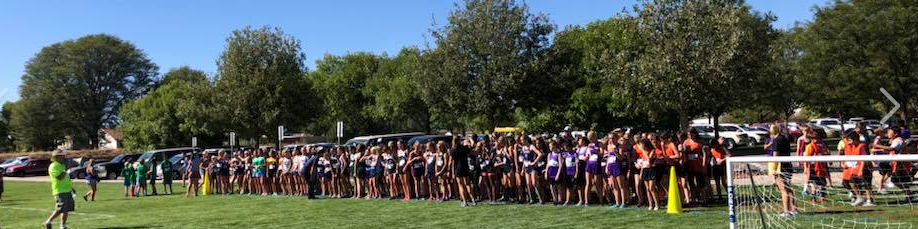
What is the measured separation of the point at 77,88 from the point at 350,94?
31.3 m

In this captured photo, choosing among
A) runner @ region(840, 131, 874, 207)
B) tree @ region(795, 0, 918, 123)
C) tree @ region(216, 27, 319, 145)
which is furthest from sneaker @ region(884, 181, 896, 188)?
tree @ region(216, 27, 319, 145)

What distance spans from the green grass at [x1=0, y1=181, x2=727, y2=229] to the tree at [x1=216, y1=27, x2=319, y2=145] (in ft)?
34.7

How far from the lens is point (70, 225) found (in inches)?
548

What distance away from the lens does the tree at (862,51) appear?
1113 inches

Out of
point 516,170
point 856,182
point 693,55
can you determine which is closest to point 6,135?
point 693,55

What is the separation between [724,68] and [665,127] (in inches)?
770

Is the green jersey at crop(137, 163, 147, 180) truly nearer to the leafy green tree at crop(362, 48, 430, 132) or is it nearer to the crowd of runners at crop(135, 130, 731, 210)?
the crowd of runners at crop(135, 130, 731, 210)

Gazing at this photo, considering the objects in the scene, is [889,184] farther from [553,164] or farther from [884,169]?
[553,164]

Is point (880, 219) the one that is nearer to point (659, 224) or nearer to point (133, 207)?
point (659, 224)

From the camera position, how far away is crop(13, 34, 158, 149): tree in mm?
72188

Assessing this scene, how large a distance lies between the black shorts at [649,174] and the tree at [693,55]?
9.46 m

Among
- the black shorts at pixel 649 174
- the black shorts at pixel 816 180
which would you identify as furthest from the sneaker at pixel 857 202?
the black shorts at pixel 649 174

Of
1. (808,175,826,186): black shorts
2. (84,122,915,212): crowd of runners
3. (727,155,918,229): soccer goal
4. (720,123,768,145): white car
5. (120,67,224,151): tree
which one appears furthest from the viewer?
(120,67,224,151): tree

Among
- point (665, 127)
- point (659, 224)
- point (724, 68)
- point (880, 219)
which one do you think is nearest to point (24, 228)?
point (659, 224)
